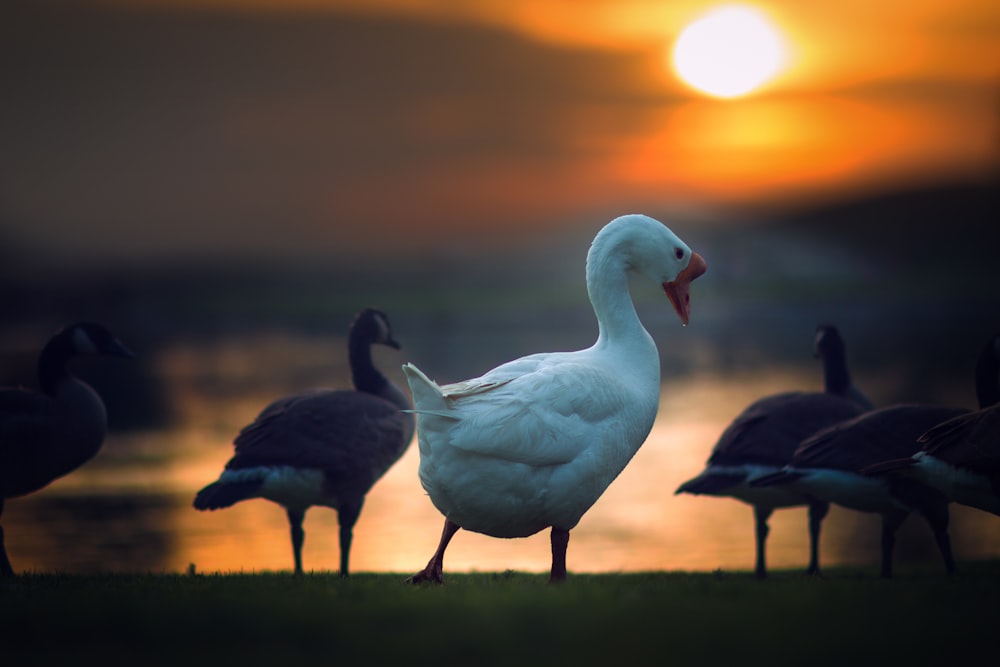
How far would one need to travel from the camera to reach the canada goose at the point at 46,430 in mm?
10180

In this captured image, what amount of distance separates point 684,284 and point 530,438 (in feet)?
7.26

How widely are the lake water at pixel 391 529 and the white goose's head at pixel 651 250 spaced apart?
14.4ft

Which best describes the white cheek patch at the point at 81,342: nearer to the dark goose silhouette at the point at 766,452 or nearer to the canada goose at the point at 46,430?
the canada goose at the point at 46,430

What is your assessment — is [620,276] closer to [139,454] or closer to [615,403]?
[615,403]

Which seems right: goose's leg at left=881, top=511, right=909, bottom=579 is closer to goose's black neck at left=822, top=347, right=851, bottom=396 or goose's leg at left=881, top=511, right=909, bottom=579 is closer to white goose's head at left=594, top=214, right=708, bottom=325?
goose's black neck at left=822, top=347, right=851, bottom=396

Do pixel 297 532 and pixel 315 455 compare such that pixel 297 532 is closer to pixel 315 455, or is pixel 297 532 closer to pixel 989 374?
pixel 315 455

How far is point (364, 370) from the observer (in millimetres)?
12562

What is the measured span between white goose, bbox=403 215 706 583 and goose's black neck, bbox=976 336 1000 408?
15.2ft

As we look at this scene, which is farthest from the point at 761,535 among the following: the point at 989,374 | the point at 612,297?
the point at 612,297

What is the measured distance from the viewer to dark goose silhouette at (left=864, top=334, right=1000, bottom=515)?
811 centimetres

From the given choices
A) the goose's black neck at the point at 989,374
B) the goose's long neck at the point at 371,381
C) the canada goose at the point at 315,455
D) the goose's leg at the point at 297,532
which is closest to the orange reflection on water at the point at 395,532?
the goose's leg at the point at 297,532

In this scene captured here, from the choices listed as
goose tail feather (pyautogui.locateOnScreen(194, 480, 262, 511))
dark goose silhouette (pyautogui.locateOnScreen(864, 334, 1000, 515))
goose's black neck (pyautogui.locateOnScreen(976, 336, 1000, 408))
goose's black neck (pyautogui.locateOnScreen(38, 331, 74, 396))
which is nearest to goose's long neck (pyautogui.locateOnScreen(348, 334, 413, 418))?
goose tail feather (pyautogui.locateOnScreen(194, 480, 262, 511))

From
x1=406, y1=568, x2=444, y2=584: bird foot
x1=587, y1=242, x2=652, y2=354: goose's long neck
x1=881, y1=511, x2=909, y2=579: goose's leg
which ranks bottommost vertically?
x1=406, y1=568, x2=444, y2=584: bird foot

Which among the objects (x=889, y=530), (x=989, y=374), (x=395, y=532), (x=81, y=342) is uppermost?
(x=81, y=342)
